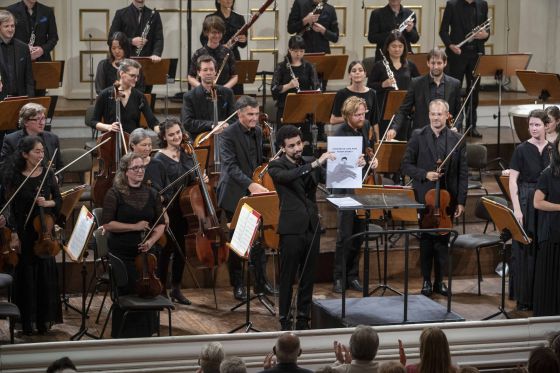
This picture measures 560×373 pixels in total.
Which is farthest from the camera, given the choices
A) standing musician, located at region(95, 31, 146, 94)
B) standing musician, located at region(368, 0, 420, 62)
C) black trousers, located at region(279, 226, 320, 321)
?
standing musician, located at region(368, 0, 420, 62)

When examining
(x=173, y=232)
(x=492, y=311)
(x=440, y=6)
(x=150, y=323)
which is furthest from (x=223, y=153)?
(x=440, y=6)

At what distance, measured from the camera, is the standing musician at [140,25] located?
10.6 metres

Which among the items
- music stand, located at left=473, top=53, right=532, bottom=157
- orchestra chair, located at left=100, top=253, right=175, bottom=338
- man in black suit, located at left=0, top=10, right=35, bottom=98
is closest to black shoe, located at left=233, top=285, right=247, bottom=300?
orchestra chair, located at left=100, top=253, right=175, bottom=338

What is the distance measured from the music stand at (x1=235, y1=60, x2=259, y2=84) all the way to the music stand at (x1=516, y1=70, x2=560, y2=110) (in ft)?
8.25

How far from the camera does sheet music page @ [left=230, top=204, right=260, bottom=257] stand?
707 cm

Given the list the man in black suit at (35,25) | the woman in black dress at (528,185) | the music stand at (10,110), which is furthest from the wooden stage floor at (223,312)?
the man in black suit at (35,25)

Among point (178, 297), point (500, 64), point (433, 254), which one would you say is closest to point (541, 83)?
point (500, 64)

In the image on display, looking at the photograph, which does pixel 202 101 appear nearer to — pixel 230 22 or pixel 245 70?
pixel 245 70

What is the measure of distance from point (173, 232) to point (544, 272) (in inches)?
103

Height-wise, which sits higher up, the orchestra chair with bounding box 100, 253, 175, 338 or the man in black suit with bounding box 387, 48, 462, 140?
the man in black suit with bounding box 387, 48, 462, 140

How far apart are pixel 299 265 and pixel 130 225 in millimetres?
1170

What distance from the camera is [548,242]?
7.78m

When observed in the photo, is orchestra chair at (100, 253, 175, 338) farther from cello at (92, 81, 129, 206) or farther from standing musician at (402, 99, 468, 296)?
standing musician at (402, 99, 468, 296)

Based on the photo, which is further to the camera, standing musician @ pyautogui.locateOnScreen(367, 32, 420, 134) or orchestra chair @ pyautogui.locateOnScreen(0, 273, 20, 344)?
standing musician @ pyautogui.locateOnScreen(367, 32, 420, 134)
